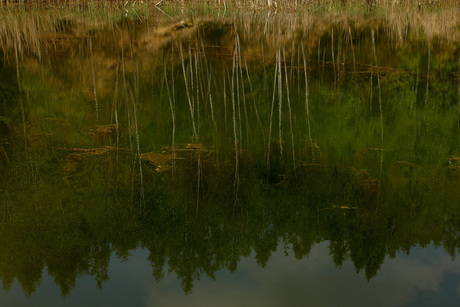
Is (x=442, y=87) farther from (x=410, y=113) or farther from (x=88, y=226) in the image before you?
(x=88, y=226)

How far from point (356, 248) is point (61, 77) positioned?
7.99 m

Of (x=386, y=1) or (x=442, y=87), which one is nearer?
(x=442, y=87)

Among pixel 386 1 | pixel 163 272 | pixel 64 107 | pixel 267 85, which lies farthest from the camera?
pixel 386 1

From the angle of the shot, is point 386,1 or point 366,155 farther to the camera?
point 386,1

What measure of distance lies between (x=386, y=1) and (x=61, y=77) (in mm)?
17187

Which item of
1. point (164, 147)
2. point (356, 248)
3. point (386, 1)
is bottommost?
point (356, 248)

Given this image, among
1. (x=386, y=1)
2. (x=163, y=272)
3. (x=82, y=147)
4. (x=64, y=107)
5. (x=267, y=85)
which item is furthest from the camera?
(x=386, y=1)

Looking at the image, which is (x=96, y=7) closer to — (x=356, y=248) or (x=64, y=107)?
(x=64, y=107)

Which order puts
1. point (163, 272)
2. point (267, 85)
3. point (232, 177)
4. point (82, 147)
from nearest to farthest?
point (163, 272)
point (232, 177)
point (82, 147)
point (267, 85)

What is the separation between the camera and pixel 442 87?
10.1m

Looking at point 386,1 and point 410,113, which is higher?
point 386,1

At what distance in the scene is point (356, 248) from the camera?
454 cm

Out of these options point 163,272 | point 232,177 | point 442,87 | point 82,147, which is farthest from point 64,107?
point 442,87

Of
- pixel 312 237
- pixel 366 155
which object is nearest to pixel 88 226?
pixel 312 237
